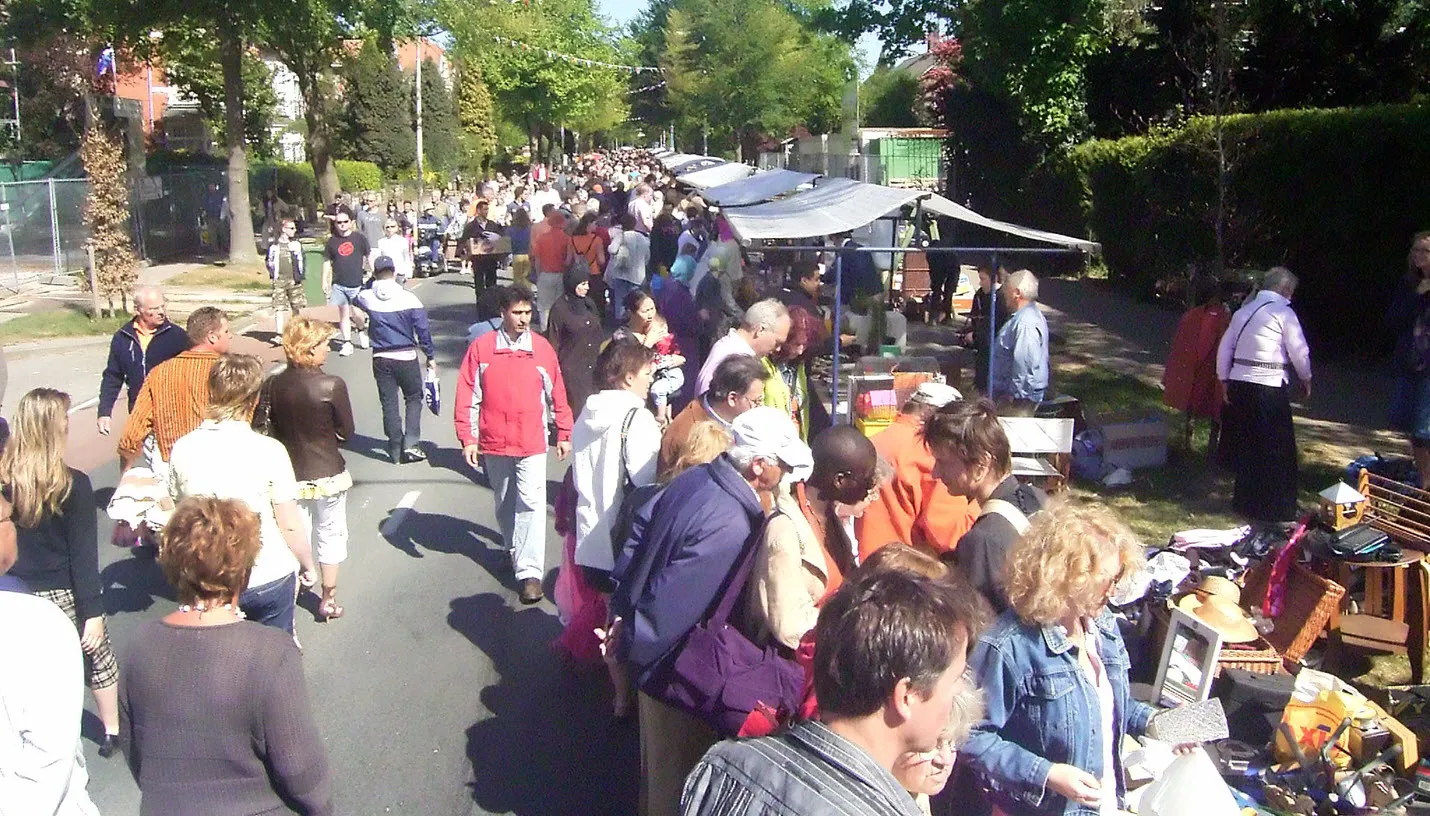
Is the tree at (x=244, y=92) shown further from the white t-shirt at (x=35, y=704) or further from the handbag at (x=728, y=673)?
the white t-shirt at (x=35, y=704)

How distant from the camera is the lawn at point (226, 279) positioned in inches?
953

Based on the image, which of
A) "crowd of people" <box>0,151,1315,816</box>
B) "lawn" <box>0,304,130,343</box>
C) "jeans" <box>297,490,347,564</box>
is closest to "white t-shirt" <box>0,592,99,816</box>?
"crowd of people" <box>0,151,1315,816</box>

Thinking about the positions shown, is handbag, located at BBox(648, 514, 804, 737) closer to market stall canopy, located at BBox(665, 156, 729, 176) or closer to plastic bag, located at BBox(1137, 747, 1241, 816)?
plastic bag, located at BBox(1137, 747, 1241, 816)

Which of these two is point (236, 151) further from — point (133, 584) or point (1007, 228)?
point (1007, 228)

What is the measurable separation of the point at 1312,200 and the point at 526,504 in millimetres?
9888

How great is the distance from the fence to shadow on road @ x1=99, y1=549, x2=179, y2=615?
13562 mm

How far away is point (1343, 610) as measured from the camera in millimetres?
5973

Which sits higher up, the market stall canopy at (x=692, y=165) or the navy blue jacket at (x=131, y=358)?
the market stall canopy at (x=692, y=165)

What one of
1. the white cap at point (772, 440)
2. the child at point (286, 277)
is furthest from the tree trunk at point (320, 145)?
the white cap at point (772, 440)

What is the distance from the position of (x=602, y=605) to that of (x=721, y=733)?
7.35ft

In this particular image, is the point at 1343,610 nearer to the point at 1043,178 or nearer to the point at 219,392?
the point at 219,392

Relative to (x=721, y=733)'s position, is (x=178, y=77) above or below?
above

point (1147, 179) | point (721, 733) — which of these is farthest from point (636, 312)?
point (1147, 179)

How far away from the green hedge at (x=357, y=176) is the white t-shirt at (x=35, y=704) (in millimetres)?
41582
